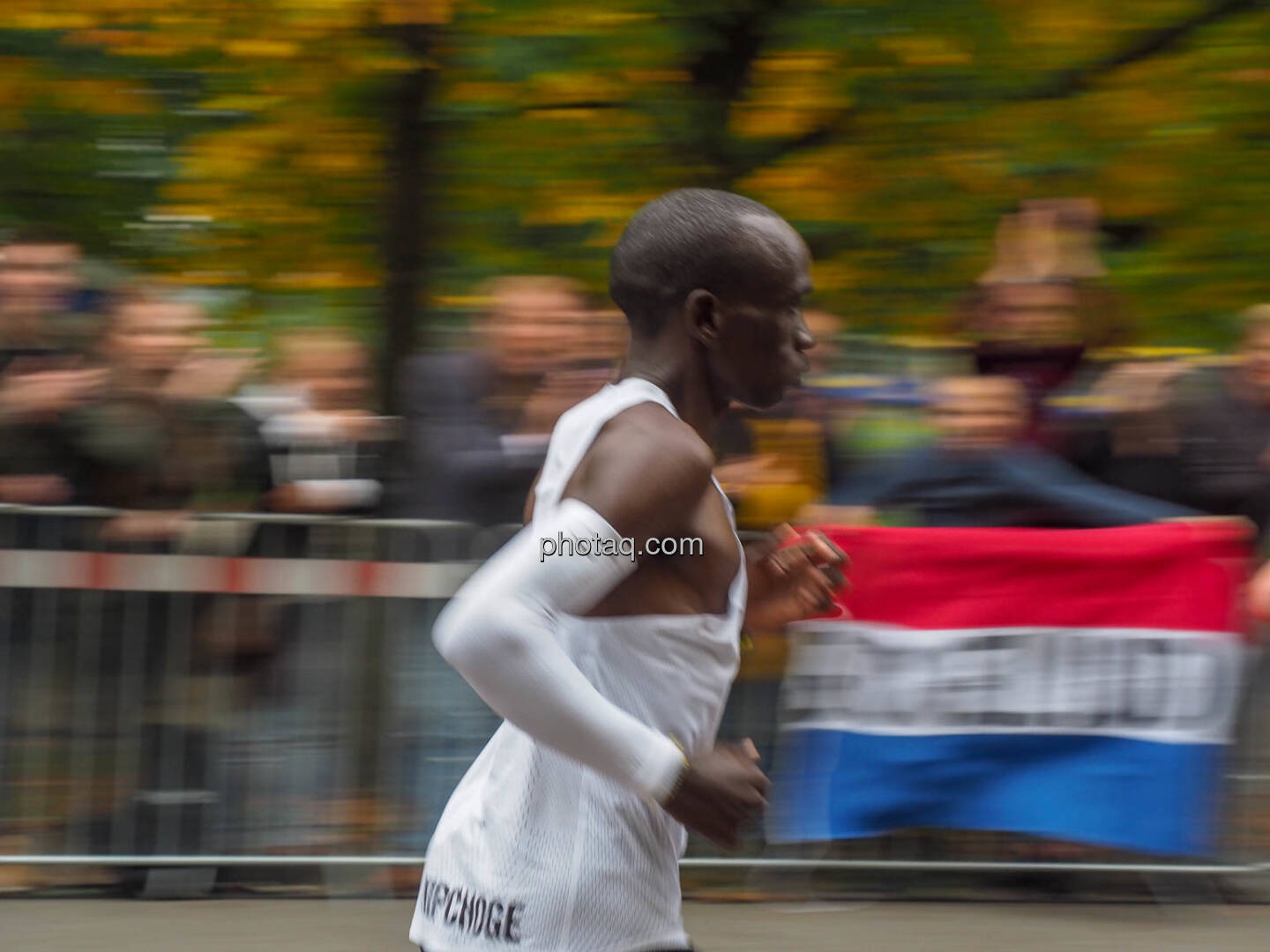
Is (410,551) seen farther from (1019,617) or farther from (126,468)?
(1019,617)

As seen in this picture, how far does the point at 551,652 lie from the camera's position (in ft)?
6.37

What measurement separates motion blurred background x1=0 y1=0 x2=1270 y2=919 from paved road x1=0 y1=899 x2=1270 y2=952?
162mm

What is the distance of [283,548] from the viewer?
5395mm

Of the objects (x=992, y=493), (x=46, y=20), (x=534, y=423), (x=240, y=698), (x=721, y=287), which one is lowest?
(x=240, y=698)

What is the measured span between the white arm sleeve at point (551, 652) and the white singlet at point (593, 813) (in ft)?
0.33

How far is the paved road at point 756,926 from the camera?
5.20 metres

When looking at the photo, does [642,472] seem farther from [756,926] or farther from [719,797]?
[756,926]

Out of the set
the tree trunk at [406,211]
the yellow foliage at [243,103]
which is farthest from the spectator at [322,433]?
the yellow foliage at [243,103]

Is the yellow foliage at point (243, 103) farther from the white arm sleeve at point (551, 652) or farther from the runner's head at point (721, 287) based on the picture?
the white arm sleeve at point (551, 652)

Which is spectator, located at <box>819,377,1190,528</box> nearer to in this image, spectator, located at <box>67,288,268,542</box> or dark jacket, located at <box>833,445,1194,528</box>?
dark jacket, located at <box>833,445,1194,528</box>

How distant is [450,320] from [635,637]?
203 inches

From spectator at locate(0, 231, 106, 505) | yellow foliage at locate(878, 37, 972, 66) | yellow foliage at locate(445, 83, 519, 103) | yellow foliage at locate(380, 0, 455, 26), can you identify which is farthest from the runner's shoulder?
yellow foliage at locate(878, 37, 972, 66)

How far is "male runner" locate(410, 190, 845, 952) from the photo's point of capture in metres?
1.97

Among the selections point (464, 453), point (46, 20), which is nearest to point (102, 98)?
point (46, 20)
